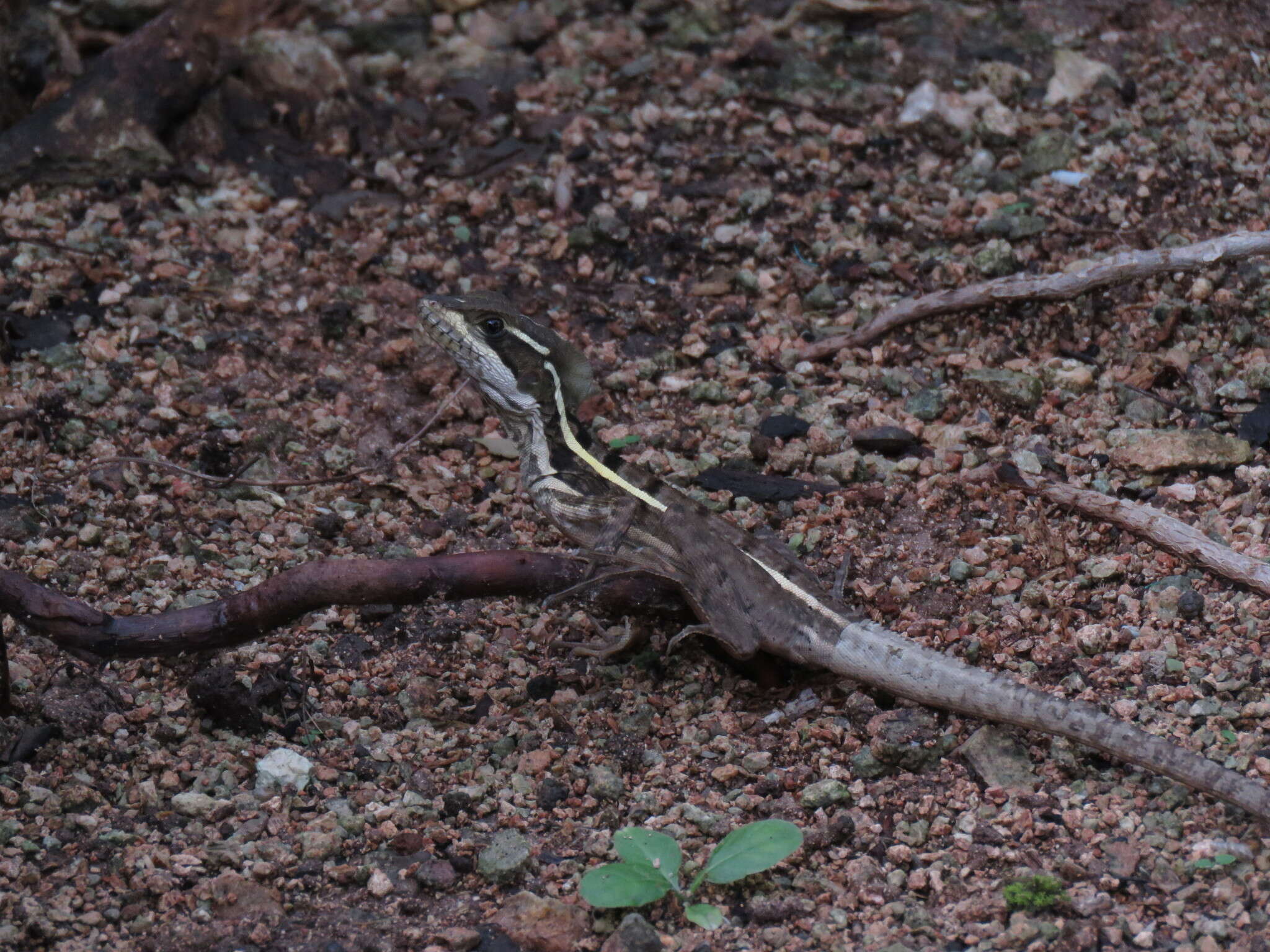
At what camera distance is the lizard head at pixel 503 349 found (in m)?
4.88

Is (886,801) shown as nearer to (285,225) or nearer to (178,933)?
(178,933)

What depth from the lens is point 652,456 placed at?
221 inches

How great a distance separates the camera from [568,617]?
4.93 meters

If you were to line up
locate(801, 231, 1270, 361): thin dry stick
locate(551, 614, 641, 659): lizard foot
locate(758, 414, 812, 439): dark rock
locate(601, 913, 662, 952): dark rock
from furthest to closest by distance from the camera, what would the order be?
locate(758, 414, 812, 439): dark rock
locate(801, 231, 1270, 361): thin dry stick
locate(551, 614, 641, 659): lizard foot
locate(601, 913, 662, 952): dark rock

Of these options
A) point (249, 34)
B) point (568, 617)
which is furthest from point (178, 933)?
point (249, 34)

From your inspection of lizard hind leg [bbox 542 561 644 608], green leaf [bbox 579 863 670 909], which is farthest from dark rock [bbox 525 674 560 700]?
green leaf [bbox 579 863 670 909]

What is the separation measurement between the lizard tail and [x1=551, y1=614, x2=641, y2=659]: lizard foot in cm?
65

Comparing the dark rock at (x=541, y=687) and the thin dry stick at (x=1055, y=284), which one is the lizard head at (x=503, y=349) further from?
the thin dry stick at (x=1055, y=284)

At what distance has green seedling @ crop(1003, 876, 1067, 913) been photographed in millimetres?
3375

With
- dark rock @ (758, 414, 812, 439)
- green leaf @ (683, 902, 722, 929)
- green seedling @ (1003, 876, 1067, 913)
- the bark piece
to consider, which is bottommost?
dark rock @ (758, 414, 812, 439)

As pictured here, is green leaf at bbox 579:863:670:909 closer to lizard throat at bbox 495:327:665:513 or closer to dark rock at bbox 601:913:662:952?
dark rock at bbox 601:913:662:952

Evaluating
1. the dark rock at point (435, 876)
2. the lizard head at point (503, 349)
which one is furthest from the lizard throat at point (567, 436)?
the dark rock at point (435, 876)

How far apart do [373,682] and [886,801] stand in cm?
177

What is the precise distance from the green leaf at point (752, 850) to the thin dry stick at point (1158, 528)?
180 cm
